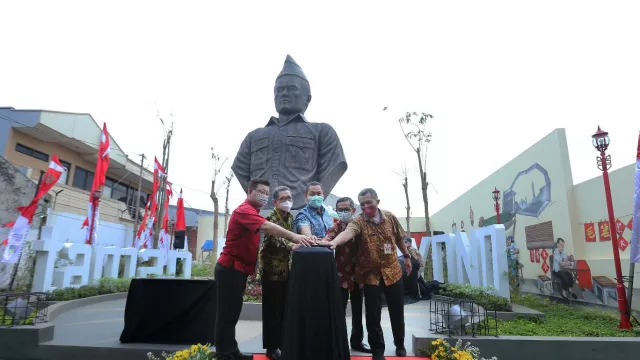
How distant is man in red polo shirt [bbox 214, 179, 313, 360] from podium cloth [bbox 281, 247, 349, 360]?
2.13 feet

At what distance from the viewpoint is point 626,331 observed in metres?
4.92

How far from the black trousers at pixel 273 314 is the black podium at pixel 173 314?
99 cm

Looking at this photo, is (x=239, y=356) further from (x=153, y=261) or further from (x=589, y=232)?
(x=589, y=232)

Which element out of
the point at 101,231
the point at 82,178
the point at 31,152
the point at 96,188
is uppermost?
the point at 31,152

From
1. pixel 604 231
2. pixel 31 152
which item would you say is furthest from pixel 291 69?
pixel 31 152

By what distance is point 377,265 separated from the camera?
3371mm

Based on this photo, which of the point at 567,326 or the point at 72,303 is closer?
the point at 567,326

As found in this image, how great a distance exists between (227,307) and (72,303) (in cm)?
525

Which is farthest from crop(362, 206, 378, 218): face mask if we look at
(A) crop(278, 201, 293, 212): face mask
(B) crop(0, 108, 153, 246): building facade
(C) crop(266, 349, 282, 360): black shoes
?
(B) crop(0, 108, 153, 246): building facade

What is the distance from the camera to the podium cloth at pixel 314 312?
2.38 meters

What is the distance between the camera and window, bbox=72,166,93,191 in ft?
62.2

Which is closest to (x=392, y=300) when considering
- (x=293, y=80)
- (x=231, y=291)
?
(x=231, y=291)

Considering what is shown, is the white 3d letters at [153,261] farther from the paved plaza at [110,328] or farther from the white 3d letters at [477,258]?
the white 3d letters at [477,258]

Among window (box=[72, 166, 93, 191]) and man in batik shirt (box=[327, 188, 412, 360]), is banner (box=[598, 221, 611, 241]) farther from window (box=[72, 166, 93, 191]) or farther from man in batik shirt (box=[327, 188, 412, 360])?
window (box=[72, 166, 93, 191])
